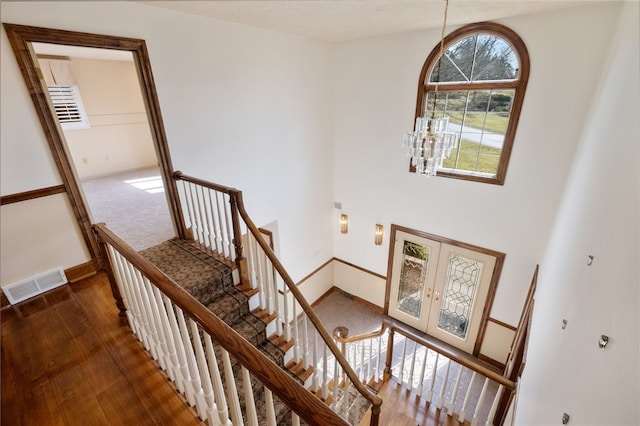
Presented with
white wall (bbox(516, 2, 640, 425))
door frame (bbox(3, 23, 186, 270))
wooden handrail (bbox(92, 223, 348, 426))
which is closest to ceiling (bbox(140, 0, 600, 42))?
door frame (bbox(3, 23, 186, 270))

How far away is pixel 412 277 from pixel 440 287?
Answer: 49cm

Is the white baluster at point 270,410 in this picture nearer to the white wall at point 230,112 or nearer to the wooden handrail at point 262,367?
the wooden handrail at point 262,367

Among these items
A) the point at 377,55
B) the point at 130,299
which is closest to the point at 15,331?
the point at 130,299

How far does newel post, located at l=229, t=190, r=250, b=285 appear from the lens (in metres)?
2.41

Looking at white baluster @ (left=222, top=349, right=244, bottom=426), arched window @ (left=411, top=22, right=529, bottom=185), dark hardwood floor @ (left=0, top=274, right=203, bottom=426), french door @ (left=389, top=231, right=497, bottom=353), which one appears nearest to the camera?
white baluster @ (left=222, top=349, right=244, bottom=426)

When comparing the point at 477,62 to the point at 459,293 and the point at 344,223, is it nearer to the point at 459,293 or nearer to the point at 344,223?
the point at 344,223

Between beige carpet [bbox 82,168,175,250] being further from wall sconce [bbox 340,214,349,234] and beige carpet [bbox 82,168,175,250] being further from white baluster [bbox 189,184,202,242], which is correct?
wall sconce [bbox 340,214,349,234]

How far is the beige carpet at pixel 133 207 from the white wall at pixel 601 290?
3.72 metres

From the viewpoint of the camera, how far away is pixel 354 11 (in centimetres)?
283

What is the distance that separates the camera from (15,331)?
86.1 inches

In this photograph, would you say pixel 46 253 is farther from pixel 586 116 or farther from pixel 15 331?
pixel 586 116

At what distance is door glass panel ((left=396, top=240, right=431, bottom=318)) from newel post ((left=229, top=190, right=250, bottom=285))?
3.04m

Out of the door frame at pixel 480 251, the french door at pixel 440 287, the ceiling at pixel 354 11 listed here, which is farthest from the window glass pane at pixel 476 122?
the french door at pixel 440 287

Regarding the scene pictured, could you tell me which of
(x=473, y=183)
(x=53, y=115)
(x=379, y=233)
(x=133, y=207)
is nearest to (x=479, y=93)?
(x=473, y=183)
